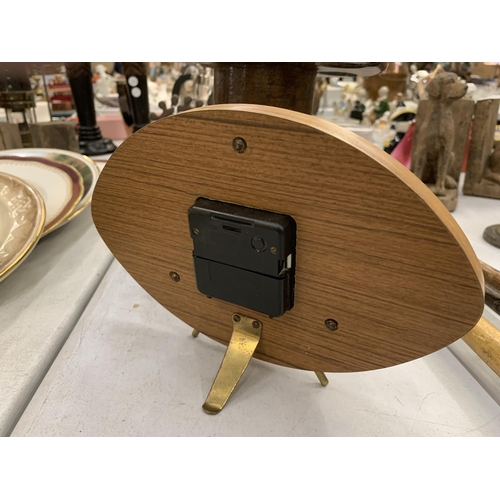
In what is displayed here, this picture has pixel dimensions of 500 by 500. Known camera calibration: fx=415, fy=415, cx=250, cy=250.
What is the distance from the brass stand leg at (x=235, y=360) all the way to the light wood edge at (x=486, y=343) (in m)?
0.26

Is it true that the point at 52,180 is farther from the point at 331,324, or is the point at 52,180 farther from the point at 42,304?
the point at 331,324

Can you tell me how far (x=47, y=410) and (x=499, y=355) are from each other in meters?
0.50

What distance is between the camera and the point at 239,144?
0.34m

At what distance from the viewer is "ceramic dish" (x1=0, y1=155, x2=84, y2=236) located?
0.75 m

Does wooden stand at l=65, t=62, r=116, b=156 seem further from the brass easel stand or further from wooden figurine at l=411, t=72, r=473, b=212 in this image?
the brass easel stand

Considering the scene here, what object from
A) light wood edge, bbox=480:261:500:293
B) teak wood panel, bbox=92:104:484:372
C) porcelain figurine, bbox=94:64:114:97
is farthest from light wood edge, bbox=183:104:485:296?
porcelain figurine, bbox=94:64:114:97

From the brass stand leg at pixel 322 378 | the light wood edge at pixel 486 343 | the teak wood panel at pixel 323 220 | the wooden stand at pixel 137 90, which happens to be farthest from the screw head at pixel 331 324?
the wooden stand at pixel 137 90

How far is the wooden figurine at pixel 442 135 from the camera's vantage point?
89 centimetres

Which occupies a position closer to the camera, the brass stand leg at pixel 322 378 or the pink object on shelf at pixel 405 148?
the brass stand leg at pixel 322 378

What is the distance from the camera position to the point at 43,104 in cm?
210

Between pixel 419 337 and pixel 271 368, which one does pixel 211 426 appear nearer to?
pixel 271 368

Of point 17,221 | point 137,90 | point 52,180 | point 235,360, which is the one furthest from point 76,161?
point 235,360

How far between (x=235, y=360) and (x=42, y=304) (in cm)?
32

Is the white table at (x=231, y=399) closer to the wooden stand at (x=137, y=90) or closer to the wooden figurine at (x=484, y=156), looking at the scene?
the wooden figurine at (x=484, y=156)
